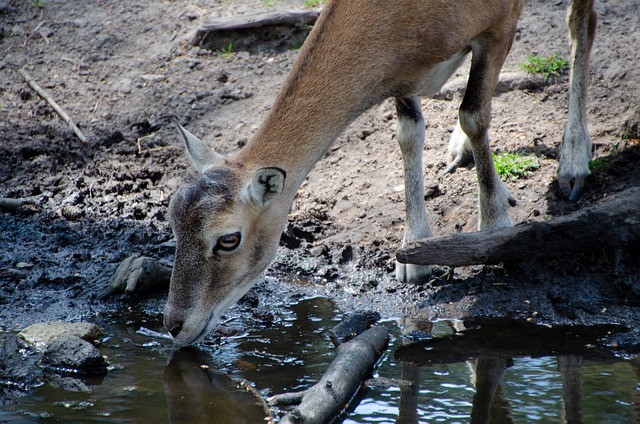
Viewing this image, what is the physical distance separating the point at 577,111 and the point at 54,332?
5.22m

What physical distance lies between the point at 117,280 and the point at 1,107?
16.1 feet

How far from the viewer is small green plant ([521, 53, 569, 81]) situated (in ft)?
29.7

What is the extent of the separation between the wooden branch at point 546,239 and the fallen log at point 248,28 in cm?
543

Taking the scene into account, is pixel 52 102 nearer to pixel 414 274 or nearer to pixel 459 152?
pixel 459 152

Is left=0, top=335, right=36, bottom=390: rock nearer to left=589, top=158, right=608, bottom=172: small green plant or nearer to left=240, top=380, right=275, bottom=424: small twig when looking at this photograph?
left=240, top=380, right=275, bottom=424: small twig

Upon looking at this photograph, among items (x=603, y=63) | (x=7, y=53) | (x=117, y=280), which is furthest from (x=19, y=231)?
(x=603, y=63)

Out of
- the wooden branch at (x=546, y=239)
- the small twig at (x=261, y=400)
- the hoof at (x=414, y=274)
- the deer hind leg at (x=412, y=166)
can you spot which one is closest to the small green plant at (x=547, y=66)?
the deer hind leg at (x=412, y=166)

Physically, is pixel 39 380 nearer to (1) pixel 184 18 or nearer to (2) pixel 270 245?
(2) pixel 270 245

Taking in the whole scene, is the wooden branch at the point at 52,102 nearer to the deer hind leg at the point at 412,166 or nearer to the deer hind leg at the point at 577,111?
the deer hind leg at the point at 412,166

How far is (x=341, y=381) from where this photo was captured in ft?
15.8

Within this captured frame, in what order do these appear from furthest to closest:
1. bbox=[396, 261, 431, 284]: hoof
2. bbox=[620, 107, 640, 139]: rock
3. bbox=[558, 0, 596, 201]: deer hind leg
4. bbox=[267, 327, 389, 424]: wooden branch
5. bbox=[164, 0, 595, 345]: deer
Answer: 1. bbox=[620, 107, 640, 139]: rock
2. bbox=[558, 0, 596, 201]: deer hind leg
3. bbox=[396, 261, 431, 284]: hoof
4. bbox=[164, 0, 595, 345]: deer
5. bbox=[267, 327, 389, 424]: wooden branch

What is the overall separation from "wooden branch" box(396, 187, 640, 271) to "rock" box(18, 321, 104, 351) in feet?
7.99

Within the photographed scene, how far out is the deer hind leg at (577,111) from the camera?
24.0ft

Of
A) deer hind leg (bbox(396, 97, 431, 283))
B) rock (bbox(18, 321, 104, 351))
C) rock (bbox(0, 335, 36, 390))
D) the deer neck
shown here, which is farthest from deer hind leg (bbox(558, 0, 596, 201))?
rock (bbox(0, 335, 36, 390))
